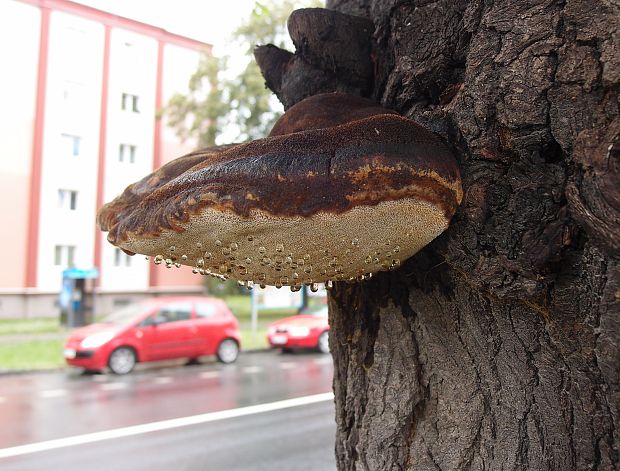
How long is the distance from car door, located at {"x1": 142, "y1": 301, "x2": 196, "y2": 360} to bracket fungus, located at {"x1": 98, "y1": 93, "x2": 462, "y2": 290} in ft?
33.1

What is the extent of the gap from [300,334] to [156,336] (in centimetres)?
363

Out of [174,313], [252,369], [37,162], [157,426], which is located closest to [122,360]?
[174,313]

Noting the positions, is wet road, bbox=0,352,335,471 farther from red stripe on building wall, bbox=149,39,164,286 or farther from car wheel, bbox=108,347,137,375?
red stripe on building wall, bbox=149,39,164,286

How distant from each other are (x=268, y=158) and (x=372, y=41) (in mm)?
644

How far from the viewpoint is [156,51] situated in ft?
77.3

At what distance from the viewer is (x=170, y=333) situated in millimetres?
10766

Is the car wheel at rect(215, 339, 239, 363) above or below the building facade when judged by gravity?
below

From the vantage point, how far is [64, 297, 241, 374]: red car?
10.1 m

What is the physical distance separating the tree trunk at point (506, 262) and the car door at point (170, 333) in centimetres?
983

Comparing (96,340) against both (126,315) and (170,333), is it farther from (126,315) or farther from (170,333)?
(170,333)

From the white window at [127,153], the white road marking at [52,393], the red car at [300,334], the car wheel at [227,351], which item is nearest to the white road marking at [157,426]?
the white road marking at [52,393]

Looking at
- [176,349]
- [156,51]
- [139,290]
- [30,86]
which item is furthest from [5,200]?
[176,349]

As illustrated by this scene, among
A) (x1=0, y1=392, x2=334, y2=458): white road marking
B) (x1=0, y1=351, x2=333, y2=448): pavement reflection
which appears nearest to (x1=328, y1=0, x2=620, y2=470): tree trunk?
(x1=0, y1=392, x2=334, y2=458): white road marking

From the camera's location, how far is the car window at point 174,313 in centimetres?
1084
